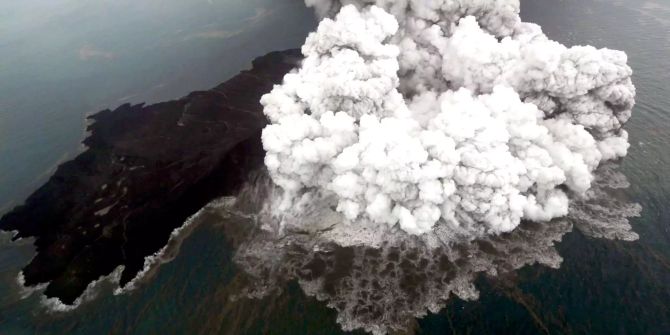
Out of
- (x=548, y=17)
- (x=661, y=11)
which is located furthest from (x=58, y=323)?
(x=661, y=11)

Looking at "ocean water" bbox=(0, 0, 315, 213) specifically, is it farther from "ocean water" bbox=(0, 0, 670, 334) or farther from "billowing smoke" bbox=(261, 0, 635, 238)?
"billowing smoke" bbox=(261, 0, 635, 238)

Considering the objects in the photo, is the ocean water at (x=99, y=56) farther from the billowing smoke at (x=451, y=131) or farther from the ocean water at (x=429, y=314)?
the billowing smoke at (x=451, y=131)

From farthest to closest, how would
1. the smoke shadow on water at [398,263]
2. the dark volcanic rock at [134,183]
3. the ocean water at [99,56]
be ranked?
the ocean water at [99,56], the dark volcanic rock at [134,183], the smoke shadow on water at [398,263]

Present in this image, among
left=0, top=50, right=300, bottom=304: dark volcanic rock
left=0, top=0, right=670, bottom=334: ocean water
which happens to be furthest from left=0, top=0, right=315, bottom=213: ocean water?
left=0, top=0, right=670, bottom=334: ocean water

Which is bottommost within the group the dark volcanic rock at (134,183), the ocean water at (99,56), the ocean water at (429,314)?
the ocean water at (429,314)

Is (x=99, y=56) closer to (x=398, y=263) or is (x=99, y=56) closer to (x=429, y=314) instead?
(x=398, y=263)

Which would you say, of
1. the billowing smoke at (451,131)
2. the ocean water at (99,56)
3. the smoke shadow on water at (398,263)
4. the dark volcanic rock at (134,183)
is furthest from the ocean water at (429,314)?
the ocean water at (99,56)
